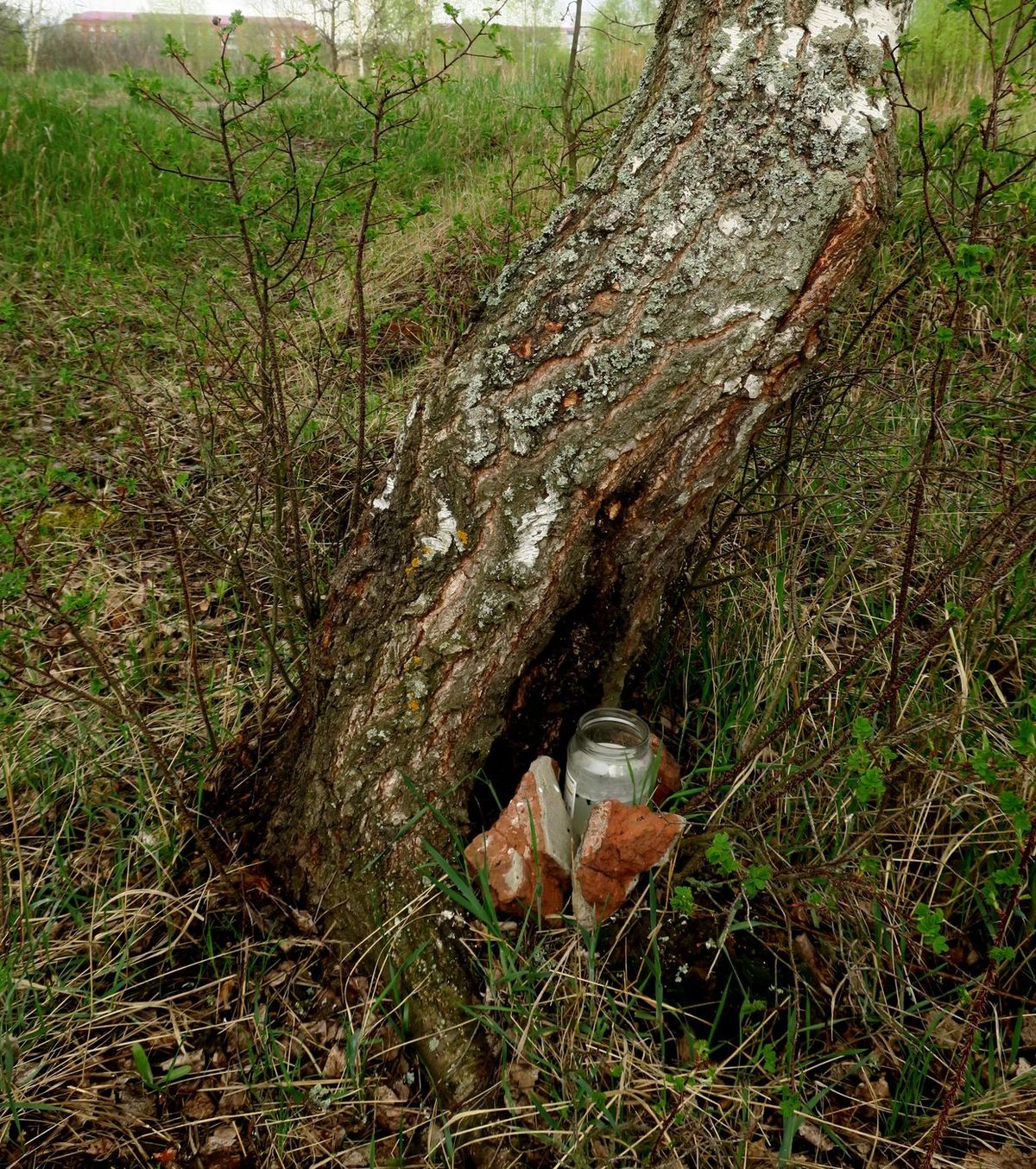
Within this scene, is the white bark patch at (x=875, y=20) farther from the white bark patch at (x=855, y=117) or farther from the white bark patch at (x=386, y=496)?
the white bark patch at (x=386, y=496)

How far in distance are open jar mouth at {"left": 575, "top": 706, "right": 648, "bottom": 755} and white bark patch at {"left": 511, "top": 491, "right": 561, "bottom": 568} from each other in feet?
1.35

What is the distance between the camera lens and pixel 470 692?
180 centimetres

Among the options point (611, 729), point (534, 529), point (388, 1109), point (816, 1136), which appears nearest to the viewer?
point (816, 1136)

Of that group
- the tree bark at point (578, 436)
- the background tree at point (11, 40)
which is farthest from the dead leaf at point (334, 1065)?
the background tree at point (11, 40)

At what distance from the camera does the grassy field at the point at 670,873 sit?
61.1 inches

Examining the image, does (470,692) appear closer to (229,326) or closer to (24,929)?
(24,929)

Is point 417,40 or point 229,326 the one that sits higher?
point 417,40

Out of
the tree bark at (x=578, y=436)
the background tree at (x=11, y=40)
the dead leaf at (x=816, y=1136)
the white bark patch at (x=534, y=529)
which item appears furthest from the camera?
the background tree at (x=11, y=40)

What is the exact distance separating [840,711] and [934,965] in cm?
66

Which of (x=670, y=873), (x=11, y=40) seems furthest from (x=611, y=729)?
(x=11, y=40)

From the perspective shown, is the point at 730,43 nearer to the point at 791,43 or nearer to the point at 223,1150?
the point at 791,43

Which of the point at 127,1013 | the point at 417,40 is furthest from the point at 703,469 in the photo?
the point at 417,40

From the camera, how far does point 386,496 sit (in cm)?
190

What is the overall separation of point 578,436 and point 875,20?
3.43ft
